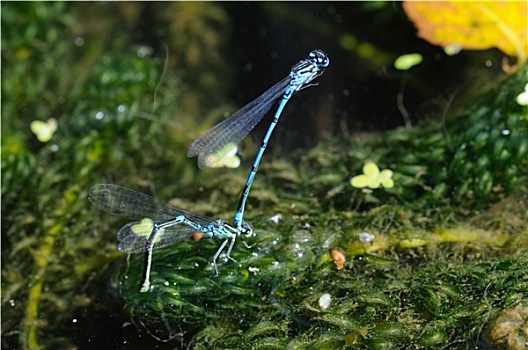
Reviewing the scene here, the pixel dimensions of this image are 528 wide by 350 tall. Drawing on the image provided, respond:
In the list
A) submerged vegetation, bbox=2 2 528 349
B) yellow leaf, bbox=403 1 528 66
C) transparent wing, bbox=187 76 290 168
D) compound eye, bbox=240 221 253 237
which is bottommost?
submerged vegetation, bbox=2 2 528 349

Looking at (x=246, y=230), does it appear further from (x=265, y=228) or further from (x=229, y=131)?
(x=229, y=131)

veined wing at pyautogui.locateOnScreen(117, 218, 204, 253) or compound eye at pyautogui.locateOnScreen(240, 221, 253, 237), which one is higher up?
compound eye at pyautogui.locateOnScreen(240, 221, 253, 237)

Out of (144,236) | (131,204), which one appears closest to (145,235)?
(144,236)

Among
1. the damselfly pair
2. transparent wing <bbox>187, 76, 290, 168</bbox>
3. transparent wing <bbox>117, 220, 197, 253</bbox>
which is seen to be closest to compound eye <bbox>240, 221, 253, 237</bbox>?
the damselfly pair

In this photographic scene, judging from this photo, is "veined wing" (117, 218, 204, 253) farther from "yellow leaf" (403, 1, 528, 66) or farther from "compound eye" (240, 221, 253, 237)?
"yellow leaf" (403, 1, 528, 66)

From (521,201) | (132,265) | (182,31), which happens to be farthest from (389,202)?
(182,31)

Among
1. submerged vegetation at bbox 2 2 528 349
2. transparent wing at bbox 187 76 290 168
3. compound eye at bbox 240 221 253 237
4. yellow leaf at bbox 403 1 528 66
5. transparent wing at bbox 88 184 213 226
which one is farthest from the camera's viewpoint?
yellow leaf at bbox 403 1 528 66

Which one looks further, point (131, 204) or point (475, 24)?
point (475, 24)
